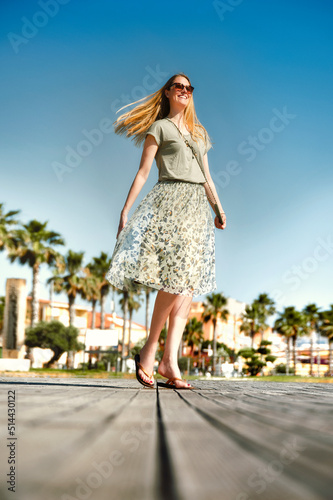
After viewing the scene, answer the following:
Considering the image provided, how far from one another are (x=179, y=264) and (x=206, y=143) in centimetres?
112

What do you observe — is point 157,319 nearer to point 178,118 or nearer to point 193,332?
point 178,118

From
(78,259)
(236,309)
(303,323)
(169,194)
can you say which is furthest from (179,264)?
(236,309)

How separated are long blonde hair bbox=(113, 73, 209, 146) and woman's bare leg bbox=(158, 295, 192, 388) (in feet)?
4.06

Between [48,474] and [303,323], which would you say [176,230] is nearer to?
[48,474]

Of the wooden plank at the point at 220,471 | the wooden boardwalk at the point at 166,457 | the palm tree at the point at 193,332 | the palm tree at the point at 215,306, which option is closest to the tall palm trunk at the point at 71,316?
the palm tree at the point at 215,306

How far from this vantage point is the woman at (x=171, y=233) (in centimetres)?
316

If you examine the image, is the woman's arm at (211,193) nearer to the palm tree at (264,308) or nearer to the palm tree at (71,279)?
the palm tree at (71,279)

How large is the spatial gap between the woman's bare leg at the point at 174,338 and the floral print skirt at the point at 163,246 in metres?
0.13

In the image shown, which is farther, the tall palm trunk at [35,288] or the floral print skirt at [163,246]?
the tall palm trunk at [35,288]

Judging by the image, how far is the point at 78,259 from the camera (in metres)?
40.2

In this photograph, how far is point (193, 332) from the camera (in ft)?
205

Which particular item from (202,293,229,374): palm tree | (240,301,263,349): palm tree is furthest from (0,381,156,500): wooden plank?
(240,301,263,349): palm tree

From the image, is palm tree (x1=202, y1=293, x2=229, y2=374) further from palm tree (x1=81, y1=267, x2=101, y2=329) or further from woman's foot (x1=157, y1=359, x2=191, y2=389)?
woman's foot (x1=157, y1=359, x2=191, y2=389)

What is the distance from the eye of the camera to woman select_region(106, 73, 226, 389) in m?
3.16
